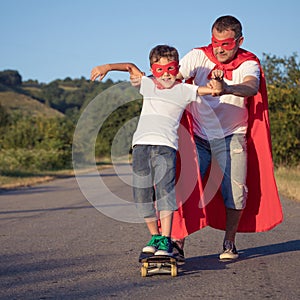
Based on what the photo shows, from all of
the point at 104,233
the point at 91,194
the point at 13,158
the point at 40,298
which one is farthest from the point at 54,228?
the point at 13,158

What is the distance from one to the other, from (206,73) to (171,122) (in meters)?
0.74

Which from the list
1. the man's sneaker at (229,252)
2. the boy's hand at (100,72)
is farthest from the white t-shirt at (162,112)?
the man's sneaker at (229,252)

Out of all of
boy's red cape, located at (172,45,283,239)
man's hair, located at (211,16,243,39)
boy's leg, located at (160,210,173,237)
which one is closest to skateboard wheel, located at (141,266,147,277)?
boy's leg, located at (160,210,173,237)

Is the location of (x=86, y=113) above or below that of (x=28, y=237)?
Result: above

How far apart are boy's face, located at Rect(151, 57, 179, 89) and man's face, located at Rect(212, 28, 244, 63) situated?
1.79 feet

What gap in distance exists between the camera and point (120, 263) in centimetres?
618

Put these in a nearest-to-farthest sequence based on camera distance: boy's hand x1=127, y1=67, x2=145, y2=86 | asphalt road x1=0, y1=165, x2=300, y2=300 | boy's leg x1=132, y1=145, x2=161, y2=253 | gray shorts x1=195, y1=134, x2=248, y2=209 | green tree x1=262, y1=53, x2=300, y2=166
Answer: asphalt road x1=0, y1=165, x2=300, y2=300 < boy's leg x1=132, y1=145, x2=161, y2=253 < boy's hand x1=127, y1=67, x2=145, y2=86 < gray shorts x1=195, y1=134, x2=248, y2=209 < green tree x1=262, y1=53, x2=300, y2=166

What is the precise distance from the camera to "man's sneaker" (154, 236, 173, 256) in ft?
18.0

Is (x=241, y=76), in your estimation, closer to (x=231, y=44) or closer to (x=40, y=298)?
(x=231, y=44)

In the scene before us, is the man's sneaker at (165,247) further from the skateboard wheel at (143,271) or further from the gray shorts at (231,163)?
the gray shorts at (231,163)

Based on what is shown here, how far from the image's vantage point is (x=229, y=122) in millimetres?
6328

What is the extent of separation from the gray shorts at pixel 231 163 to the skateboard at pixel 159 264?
110 centimetres

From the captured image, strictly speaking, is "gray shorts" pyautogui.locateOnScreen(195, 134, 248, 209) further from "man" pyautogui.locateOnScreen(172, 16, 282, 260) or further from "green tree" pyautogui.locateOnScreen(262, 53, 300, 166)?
"green tree" pyautogui.locateOnScreen(262, 53, 300, 166)

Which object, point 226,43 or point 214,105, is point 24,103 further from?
point 226,43
